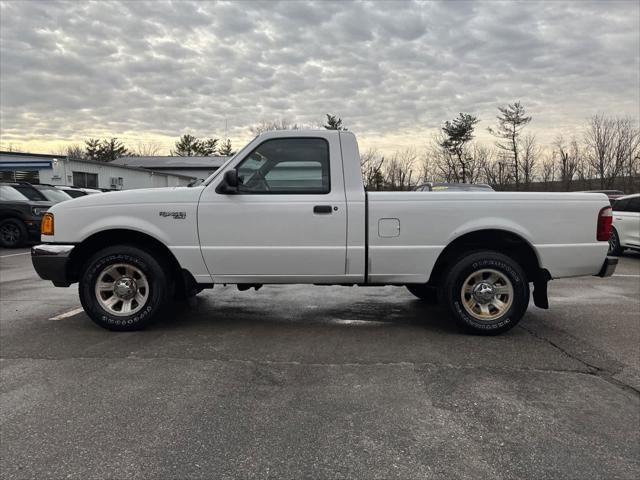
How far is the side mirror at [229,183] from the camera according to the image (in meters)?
4.46

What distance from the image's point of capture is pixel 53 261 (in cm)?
468

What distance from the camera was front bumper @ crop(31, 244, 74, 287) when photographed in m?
4.67

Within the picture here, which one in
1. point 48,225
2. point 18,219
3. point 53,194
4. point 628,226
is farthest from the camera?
point 53,194

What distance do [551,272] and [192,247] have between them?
3546mm

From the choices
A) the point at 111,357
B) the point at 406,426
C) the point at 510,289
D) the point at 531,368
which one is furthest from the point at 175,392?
the point at 510,289

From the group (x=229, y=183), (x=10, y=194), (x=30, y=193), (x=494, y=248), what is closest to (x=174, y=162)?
(x=30, y=193)

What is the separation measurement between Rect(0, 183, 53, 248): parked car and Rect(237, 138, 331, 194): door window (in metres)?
10.7

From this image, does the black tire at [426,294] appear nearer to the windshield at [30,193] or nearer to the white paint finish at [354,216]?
the white paint finish at [354,216]

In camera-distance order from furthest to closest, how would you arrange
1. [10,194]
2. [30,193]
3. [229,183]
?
1. [30,193]
2. [10,194]
3. [229,183]

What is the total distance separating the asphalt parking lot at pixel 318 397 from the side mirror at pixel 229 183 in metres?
1.43

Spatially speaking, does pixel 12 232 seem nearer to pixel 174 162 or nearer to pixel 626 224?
pixel 626 224

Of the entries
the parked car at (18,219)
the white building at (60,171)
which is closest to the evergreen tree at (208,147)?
the white building at (60,171)

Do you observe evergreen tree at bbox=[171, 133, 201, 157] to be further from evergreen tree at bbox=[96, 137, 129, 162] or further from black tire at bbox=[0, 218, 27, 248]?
black tire at bbox=[0, 218, 27, 248]

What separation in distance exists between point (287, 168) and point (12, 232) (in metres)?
11.6
